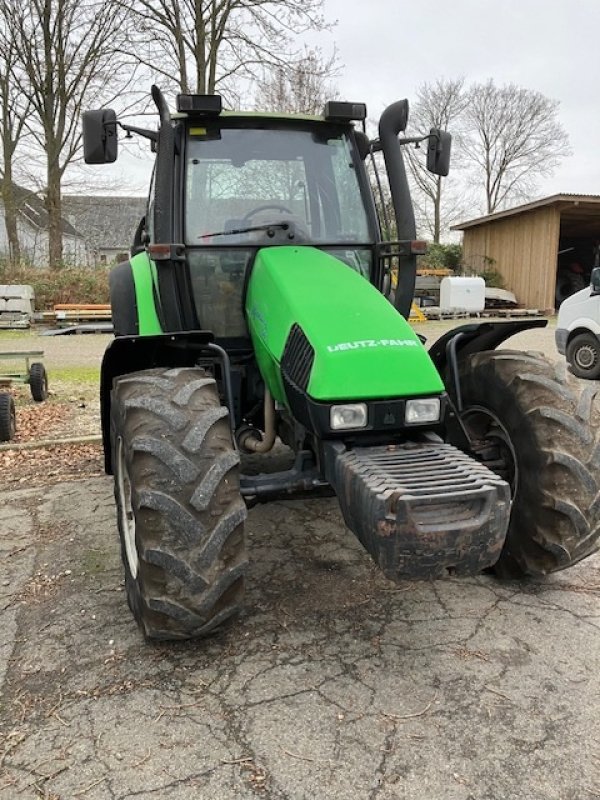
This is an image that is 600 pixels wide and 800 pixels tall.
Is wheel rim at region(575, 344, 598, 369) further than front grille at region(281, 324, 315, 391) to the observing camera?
Yes

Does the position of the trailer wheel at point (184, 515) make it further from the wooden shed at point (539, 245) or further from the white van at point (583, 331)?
the wooden shed at point (539, 245)

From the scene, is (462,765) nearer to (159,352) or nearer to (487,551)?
(487,551)

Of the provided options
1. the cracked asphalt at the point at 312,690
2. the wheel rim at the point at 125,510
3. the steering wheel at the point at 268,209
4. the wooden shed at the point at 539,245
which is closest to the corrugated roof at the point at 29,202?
the wooden shed at the point at 539,245

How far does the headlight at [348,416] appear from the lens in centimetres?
269

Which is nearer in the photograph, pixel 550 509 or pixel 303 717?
pixel 303 717

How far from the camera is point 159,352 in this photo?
10.9 ft

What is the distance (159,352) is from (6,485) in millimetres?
2572

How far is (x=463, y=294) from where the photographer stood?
66.9 feet

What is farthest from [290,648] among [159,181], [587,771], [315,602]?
[159,181]

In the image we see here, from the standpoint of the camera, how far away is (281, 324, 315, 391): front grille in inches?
112

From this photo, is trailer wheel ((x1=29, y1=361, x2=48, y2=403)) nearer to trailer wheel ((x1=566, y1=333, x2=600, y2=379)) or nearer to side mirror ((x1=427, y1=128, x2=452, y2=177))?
side mirror ((x1=427, y1=128, x2=452, y2=177))

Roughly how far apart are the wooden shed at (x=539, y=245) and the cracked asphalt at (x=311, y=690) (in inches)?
779

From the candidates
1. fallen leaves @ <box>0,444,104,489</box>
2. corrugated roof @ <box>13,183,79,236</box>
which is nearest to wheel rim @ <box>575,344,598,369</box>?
fallen leaves @ <box>0,444,104,489</box>

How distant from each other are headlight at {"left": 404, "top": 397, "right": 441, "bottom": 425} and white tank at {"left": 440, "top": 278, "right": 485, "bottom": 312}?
18355mm
